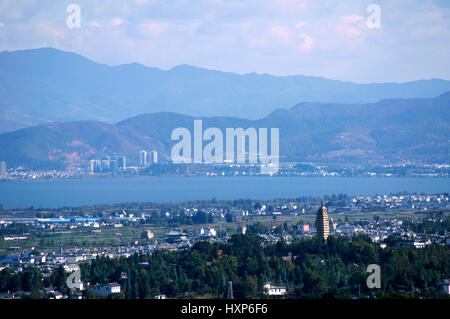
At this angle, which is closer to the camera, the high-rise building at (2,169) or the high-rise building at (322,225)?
the high-rise building at (322,225)

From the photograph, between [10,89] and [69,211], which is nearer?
[69,211]

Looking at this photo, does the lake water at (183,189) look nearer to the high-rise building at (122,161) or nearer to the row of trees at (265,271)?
the high-rise building at (122,161)

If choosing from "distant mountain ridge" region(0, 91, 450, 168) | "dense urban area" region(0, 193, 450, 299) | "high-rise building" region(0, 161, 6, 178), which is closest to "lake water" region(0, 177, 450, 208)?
"high-rise building" region(0, 161, 6, 178)

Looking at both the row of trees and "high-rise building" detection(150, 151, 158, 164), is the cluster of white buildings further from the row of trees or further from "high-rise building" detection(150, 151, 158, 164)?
the row of trees

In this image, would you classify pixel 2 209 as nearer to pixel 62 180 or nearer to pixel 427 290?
pixel 427 290

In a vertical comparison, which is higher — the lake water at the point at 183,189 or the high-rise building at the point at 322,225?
the lake water at the point at 183,189

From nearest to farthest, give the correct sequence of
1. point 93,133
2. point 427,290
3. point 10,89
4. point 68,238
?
1. point 427,290
2. point 68,238
3. point 93,133
4. point 10,89

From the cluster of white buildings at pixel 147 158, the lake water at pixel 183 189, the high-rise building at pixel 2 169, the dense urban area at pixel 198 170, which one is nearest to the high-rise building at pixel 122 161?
the dense urban area at pixel 198 170
